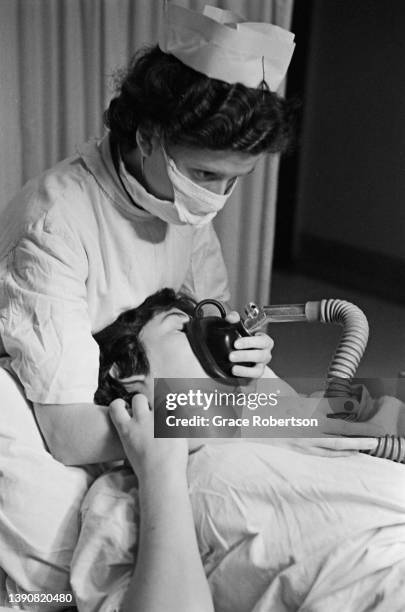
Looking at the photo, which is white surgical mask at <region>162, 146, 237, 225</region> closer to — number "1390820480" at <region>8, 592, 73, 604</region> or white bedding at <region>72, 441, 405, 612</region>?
white bedding at <region>72, 441, 405, 612</region>

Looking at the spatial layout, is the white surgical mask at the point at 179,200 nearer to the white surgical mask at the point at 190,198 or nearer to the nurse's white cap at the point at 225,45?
the white surgical mask at the point at 190,198

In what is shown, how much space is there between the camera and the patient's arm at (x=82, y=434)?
1133 mm

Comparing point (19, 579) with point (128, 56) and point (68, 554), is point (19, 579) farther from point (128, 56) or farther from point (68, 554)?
point (128, 56)

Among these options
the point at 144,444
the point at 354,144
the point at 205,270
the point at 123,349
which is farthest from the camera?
the point at 354,144

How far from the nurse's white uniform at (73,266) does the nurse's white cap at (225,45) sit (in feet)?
0.85

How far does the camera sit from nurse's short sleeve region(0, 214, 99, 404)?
1.14m

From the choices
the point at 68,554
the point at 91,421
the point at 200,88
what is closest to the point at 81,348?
the point at 91,421

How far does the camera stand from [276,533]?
1.00 meters

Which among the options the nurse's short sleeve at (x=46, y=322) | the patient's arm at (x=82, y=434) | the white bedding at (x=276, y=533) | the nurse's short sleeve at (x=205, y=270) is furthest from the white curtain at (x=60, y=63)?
the white bedding at (x=276, y=533)

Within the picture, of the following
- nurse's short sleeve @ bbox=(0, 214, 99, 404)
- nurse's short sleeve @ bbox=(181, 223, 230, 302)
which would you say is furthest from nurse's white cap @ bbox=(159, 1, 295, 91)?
nurse's short sleeve @ bbox=(181, 223, 230, 302)

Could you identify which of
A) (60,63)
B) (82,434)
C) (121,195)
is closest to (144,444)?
(82,434)

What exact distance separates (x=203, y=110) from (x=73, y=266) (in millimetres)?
330

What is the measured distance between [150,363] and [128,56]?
96 cm

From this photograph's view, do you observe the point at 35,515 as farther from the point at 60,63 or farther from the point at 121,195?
the point at 60,63
